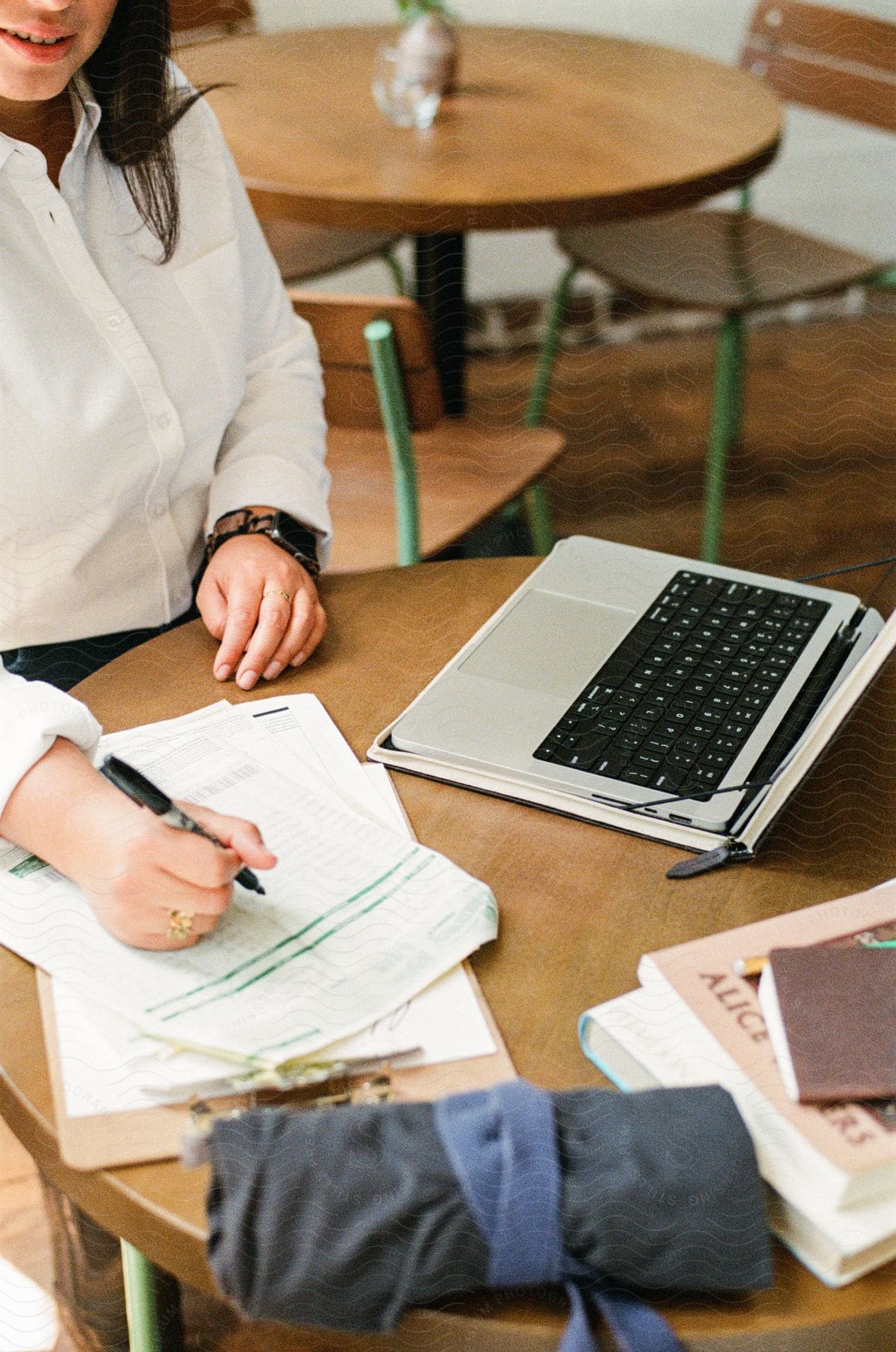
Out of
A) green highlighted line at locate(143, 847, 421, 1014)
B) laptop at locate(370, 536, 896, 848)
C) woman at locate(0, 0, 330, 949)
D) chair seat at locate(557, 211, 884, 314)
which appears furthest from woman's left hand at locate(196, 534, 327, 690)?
chair seat at locate(557, 211, 884, 314)

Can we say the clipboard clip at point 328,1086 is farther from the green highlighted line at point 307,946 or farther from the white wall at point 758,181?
the white wall at point 758,181

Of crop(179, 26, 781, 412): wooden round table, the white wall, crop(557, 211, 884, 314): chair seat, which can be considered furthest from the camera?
the white wall

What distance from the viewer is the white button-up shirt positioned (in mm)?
852

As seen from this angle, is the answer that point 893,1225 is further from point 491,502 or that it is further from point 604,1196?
point 491,502

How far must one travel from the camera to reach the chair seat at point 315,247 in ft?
6.59

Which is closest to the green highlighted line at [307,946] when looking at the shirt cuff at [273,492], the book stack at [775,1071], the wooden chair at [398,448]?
the book stack at [775,1071]

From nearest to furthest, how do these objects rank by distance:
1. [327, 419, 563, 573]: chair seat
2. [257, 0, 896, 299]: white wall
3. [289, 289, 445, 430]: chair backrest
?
[289, 289, 445, 430]: chair backrest
[327, 419, 563, 573]: chair seat
[257, 0, 896, 299]: white wall

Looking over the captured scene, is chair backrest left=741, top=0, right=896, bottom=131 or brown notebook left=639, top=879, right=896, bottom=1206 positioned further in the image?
chair backrest left=741, top=0, right=896, bottom=131

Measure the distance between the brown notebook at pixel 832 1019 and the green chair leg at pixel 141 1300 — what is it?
1.19 ft

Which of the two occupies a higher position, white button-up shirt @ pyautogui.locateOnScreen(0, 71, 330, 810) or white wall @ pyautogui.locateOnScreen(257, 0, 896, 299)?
white button-up shirt @ pyautogui.locateOnScreen(0, 71, 330, 810)

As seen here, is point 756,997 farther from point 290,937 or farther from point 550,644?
point 550,644

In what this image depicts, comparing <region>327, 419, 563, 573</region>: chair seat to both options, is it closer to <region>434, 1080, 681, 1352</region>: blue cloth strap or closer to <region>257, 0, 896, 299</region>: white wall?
<region>434, 1080, 681, 1352</region>: blue cloth strap

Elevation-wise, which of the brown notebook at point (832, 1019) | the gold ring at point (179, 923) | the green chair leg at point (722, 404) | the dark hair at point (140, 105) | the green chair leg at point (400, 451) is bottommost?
the green chair leg at point (722, 404)

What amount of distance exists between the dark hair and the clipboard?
1.95 ft
